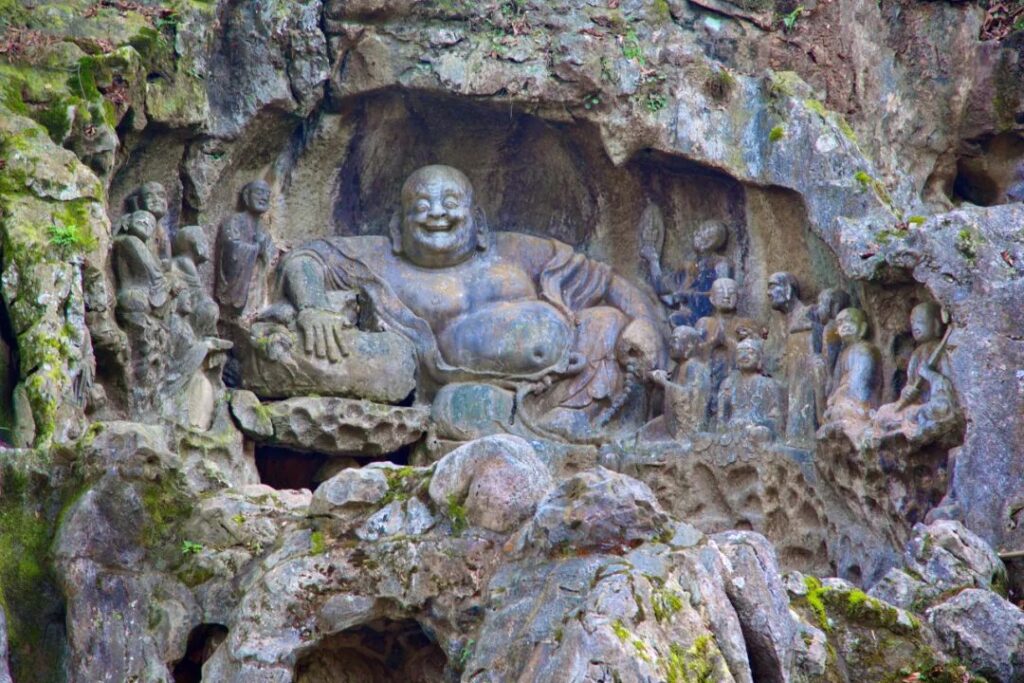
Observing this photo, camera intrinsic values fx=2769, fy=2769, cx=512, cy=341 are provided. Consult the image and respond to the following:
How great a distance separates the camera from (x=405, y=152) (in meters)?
22.0

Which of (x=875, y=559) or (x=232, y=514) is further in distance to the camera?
(x=875, y=559)

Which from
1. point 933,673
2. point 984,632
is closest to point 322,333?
point 984,632

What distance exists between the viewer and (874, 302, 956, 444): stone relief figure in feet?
63.2

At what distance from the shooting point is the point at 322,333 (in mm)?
20625

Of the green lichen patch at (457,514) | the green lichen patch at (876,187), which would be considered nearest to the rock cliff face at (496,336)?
the green lichen patch at (457,514)

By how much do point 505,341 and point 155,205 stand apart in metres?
2.84

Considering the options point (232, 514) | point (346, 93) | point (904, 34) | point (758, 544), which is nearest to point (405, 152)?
point (346, 93)

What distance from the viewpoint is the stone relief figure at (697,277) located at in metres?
21.5

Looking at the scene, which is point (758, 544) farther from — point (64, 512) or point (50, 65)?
point (50, 65)

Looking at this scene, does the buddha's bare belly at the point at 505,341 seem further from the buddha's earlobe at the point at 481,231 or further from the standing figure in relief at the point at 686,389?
the standing figure in relief at the point at 686,389

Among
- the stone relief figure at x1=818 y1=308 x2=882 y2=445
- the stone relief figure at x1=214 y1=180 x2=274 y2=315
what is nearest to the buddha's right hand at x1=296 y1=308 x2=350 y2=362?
the stone relief figure at x1=214 y1=180 x2=274 y2=315

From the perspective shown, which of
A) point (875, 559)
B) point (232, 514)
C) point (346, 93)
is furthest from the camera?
point (346, 93)

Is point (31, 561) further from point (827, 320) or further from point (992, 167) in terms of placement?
point (992, 167)

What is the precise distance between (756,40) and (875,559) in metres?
4.65
